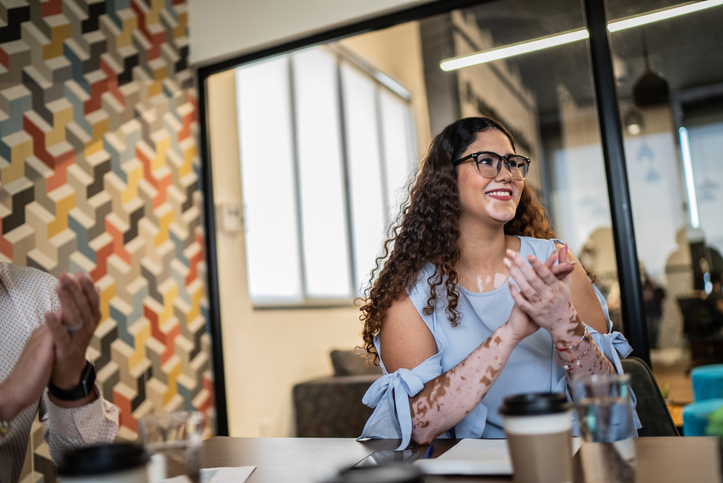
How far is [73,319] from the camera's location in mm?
1090

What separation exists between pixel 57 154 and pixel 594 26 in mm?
2278

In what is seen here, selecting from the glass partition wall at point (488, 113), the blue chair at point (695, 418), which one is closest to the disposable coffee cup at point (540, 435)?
the glass partition wall at point (488, 113)

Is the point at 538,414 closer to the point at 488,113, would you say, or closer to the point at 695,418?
the point at 695,418

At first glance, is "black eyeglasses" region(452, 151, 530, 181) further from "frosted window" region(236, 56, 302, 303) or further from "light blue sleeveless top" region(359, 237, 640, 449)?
"frosted window" region(236, 56, 302, 303)

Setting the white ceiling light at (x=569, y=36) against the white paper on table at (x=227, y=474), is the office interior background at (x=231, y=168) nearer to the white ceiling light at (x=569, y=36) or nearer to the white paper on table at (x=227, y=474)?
the white ceiling light at (x=569, y=36)

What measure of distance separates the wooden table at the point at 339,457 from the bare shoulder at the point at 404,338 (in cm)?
28

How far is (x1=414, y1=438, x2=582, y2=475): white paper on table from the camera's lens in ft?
3.08

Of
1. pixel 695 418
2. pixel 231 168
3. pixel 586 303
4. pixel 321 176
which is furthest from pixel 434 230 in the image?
pixel 321 176

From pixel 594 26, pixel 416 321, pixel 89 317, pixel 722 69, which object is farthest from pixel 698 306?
pixel 89 317

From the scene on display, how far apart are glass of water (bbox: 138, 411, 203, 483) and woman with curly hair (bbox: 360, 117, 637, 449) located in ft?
1.67

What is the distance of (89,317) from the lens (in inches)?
43.5

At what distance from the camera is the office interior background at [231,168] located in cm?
249

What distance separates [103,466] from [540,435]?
515 mm

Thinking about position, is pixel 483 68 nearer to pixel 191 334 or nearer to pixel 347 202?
pixel 347 202
